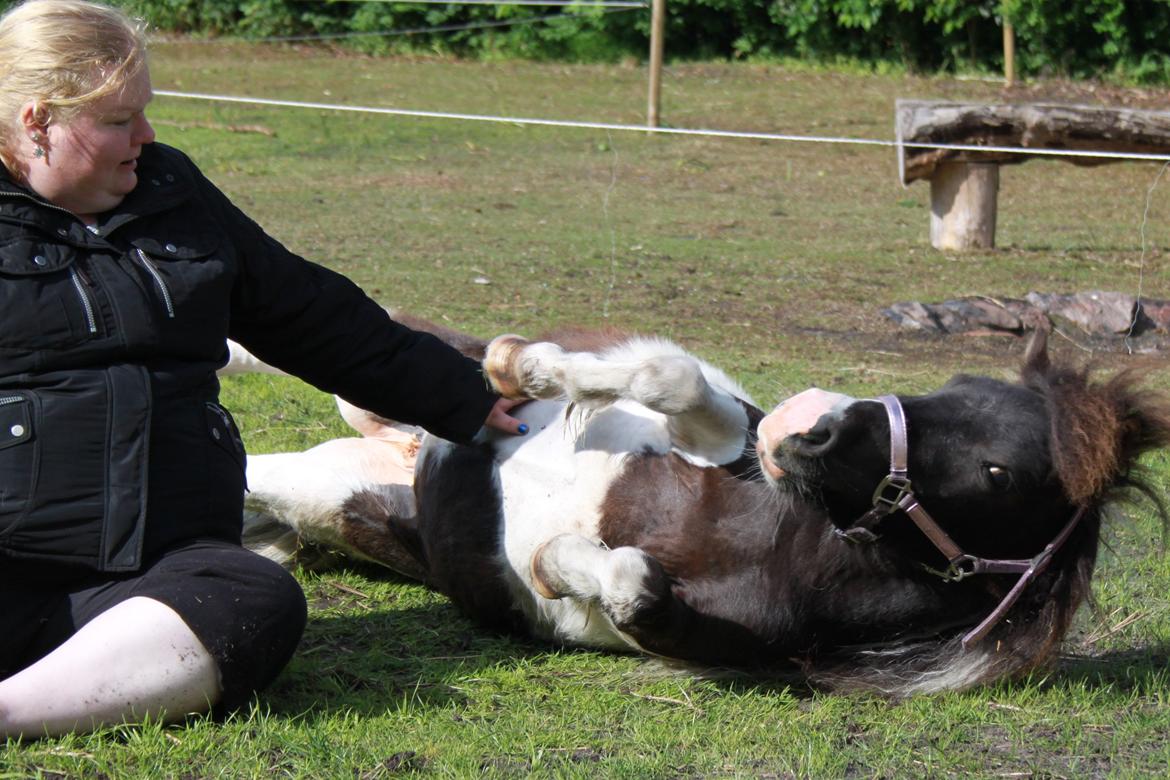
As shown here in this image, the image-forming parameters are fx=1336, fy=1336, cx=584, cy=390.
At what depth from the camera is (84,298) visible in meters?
2.82

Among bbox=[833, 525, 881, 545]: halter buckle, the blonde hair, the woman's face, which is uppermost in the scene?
the blonde hair

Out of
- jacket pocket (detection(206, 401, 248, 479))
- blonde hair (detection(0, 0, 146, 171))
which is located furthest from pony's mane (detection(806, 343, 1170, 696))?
blonde hair (detection(0, 0, 146, 171))

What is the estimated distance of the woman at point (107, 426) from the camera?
2.69 meters

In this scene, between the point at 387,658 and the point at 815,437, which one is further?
the point at 387,658

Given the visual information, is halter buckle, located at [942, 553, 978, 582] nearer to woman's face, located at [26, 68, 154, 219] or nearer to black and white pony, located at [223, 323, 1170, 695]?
black and white pony, located at [223, 323, 1170, 695]

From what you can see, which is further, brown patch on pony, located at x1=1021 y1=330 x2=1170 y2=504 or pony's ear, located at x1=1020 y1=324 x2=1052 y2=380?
pony's ear, located at x1=1020 y1=324 x2=1052 y2=380

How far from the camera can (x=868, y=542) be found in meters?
3.16

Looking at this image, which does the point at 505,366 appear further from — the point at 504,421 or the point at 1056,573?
the point at 1056,573

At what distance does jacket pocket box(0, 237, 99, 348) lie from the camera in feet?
9.05

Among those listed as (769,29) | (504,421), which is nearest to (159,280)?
(504,421)

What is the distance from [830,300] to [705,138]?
261 inches

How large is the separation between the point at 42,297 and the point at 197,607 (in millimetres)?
722

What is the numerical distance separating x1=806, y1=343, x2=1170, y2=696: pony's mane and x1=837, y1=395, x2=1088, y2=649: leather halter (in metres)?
0.04

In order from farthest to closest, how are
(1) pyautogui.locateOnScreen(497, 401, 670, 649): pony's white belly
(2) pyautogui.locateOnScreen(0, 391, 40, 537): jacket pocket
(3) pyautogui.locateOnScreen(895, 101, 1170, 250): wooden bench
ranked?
(3) pyautogui.locateOnScreen(895, 101, 1170, 250): wooden bench → (1) pyautogui.locateOnScreen(497, 401, 670, 649): pony's white belly → (2) pyautogui.locateOnScreen(0, 391, 40, 537): jacket pocket
